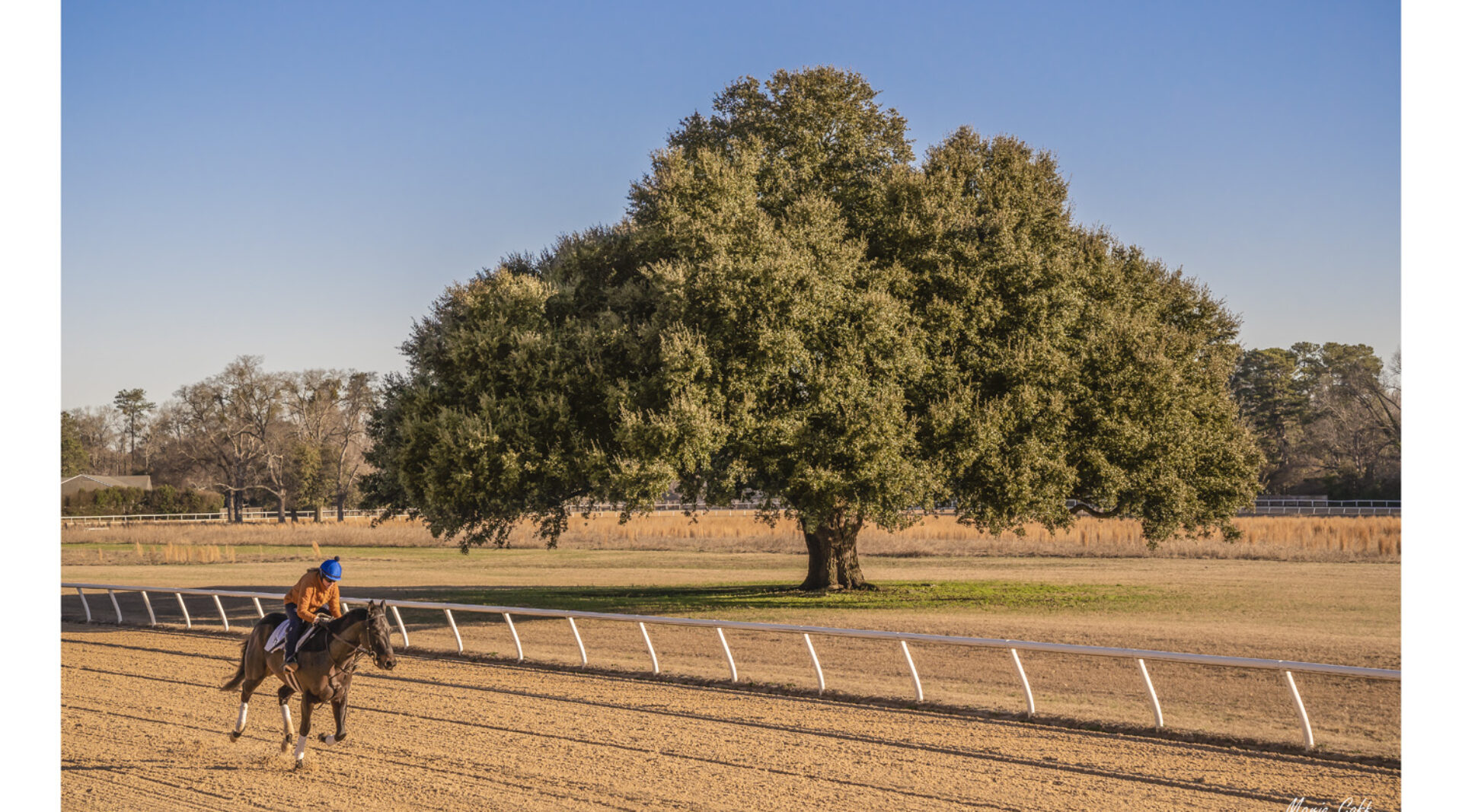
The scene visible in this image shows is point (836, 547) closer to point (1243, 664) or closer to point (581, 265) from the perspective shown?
point (581, 265)

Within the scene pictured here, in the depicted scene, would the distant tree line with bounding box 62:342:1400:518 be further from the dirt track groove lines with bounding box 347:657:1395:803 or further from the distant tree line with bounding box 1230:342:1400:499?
the dirt track groove lines with bounding box 347:657:1395:803

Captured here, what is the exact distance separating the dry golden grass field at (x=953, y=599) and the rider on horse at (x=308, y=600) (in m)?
6.39

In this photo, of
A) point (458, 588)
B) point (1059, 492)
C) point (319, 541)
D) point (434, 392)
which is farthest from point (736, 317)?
point (319, 541)

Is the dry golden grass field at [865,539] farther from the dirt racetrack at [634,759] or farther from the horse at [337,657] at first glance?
the horse at [337,657]

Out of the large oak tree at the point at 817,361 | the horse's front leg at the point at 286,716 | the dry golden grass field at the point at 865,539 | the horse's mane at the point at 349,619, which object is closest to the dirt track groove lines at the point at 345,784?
the horse's front leg at the point at 286,716

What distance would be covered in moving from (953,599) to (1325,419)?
63097 millimetres

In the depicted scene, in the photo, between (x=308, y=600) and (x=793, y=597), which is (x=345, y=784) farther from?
(x=793, y=597)

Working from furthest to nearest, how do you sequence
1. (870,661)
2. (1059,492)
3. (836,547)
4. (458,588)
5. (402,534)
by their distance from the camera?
(402,534) → (458,588) → (836,547) → (1059,492) → (870,661)

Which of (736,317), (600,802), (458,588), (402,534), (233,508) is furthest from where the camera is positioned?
(233,508)

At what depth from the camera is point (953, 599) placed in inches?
1088

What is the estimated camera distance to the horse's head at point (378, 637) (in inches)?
393

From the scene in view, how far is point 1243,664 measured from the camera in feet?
37.6

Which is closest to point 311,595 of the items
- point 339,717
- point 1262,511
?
point 339,717

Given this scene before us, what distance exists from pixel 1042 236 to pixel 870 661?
12.3m
